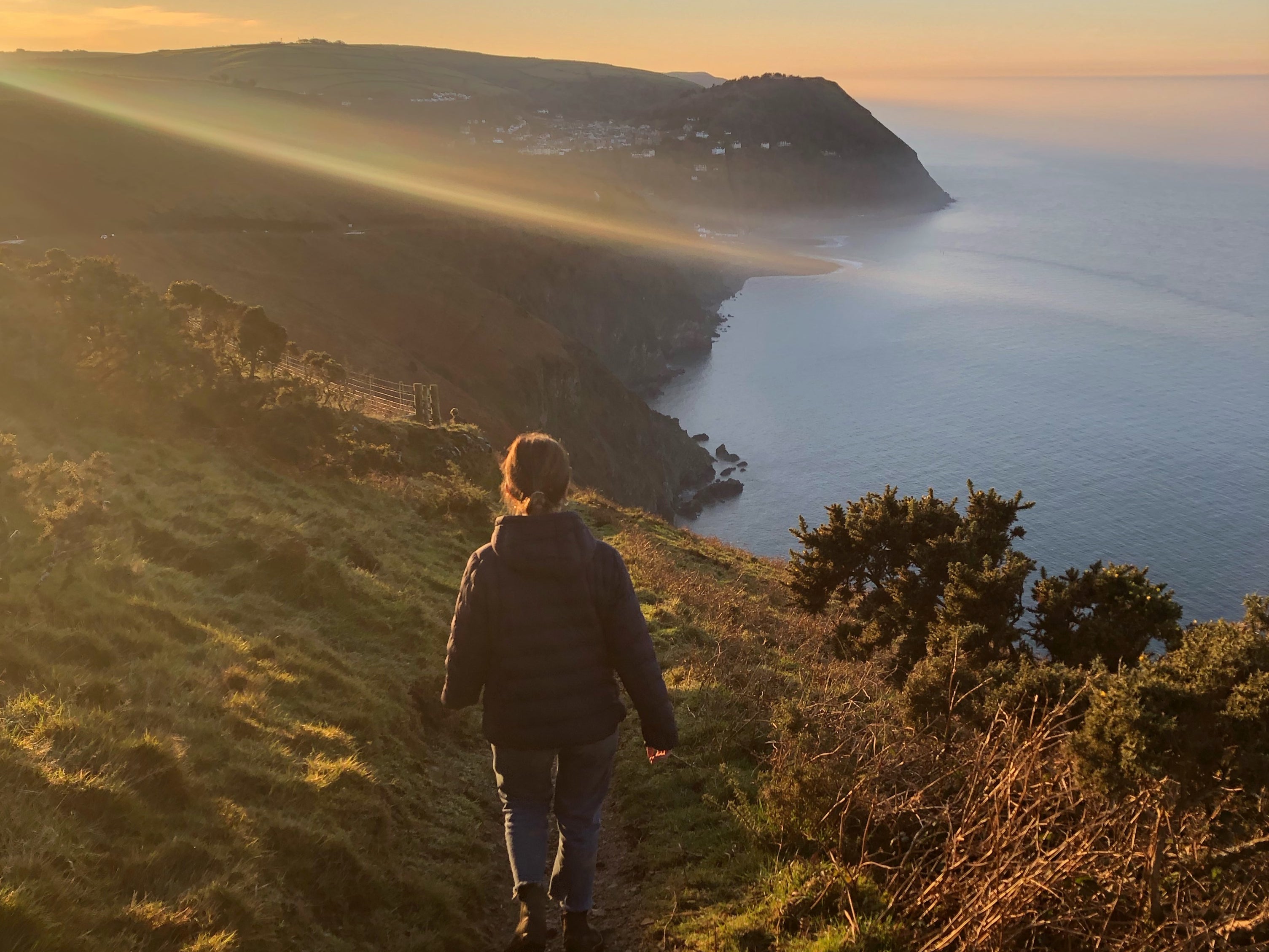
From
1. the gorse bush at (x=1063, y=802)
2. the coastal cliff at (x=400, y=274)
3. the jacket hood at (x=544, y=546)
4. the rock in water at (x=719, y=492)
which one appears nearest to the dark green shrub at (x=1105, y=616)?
the gorse bush at (x=1063, y=802)

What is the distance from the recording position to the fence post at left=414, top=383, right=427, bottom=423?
24280mm

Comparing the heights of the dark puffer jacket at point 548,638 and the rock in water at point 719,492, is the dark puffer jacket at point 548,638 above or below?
above

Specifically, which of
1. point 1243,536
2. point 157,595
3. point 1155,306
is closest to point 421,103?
point 1155,306

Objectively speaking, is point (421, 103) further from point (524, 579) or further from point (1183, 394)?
point (524, 579)

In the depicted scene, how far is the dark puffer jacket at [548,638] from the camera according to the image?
144 inches

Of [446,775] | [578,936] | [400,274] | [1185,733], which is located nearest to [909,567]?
[446,775]

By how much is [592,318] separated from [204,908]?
83.2 m

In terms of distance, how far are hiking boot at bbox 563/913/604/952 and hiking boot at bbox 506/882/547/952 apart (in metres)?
0.15

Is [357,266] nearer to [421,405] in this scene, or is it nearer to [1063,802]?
[421,405]

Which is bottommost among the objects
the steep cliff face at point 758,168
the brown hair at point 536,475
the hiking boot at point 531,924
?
the hiking boot at point 531,924

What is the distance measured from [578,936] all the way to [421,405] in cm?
2167

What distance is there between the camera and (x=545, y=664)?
3.71m

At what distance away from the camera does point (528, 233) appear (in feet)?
284

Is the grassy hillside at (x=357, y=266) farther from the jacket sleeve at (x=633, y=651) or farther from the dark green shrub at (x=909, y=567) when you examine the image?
the jacket sleeve at (x=633, y=651)
